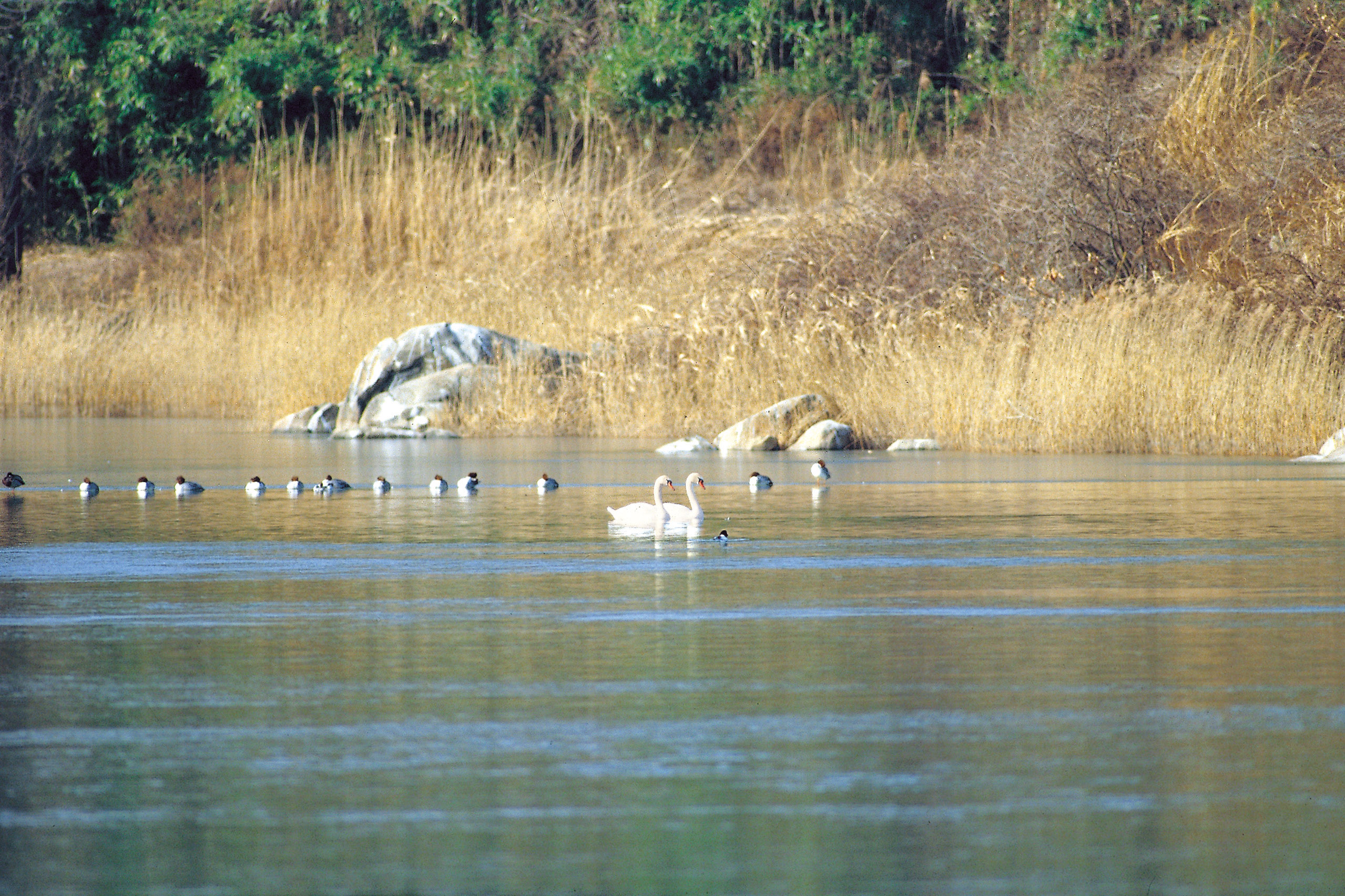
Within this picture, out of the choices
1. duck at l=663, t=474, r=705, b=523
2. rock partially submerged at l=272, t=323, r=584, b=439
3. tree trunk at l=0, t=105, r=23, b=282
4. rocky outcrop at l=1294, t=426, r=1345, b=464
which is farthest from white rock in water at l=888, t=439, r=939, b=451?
tree trunk at l=0, t=105, r=23, b=282

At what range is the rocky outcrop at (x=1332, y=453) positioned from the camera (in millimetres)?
15789

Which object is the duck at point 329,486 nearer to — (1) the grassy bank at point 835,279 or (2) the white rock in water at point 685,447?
(2) the white rock in water at point 685,447

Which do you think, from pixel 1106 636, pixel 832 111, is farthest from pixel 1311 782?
pixel 832 111

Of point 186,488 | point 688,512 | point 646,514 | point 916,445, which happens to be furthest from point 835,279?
point 646,514

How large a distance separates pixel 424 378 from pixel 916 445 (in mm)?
7294

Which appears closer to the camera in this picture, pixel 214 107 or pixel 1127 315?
pixel 1127 315

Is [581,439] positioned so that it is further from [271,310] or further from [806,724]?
[806,724]

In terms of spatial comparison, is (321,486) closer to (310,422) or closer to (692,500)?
(692,500)

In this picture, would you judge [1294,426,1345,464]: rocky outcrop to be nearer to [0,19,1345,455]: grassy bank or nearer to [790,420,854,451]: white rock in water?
[0,19,1345,455]: grassy bank

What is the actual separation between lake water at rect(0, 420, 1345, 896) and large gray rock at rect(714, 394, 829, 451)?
874cm

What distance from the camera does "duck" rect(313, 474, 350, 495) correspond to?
45.1 ft

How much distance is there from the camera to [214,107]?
3416cm

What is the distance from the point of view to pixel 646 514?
1058 cm

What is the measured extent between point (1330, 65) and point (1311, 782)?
19855 millimetres
